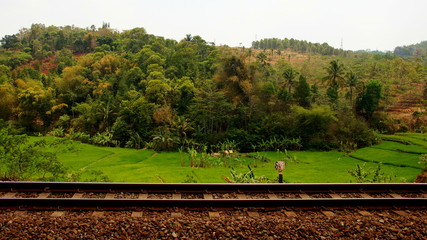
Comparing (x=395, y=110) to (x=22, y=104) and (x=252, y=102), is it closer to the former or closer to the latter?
(x=252, y=102)

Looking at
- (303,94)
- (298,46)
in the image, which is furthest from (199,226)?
(298,46)

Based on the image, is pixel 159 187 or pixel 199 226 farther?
pixel 159 187

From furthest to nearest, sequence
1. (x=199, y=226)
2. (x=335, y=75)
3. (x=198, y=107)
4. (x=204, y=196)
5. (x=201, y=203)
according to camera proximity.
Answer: (x=335, y=75)
(x=198, y=107)
(x=204, y=196)
(x=201, y=203)
(x=199, y=226)

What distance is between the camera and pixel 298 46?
81.6 meters

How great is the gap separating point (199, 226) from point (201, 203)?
0.83 metres

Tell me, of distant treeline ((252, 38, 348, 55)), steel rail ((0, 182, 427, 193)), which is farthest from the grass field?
distant treeline ((252, 38, 348, 55))

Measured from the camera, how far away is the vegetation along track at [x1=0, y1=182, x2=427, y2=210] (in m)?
5.86

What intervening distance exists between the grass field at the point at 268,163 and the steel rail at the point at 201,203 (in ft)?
23.9

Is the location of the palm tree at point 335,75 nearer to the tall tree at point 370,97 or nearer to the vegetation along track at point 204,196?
the tall tree at point 370,97

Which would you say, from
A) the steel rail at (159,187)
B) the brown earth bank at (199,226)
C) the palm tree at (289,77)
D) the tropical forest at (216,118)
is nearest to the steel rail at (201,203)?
the brown earth bank at (199,226)

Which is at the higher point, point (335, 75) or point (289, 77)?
point (335, 75)

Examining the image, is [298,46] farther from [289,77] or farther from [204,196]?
[204,196]

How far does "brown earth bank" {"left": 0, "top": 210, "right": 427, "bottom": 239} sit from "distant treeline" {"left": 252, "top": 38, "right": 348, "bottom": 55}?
251 ft

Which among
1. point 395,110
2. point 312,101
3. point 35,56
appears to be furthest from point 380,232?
point 35,56
